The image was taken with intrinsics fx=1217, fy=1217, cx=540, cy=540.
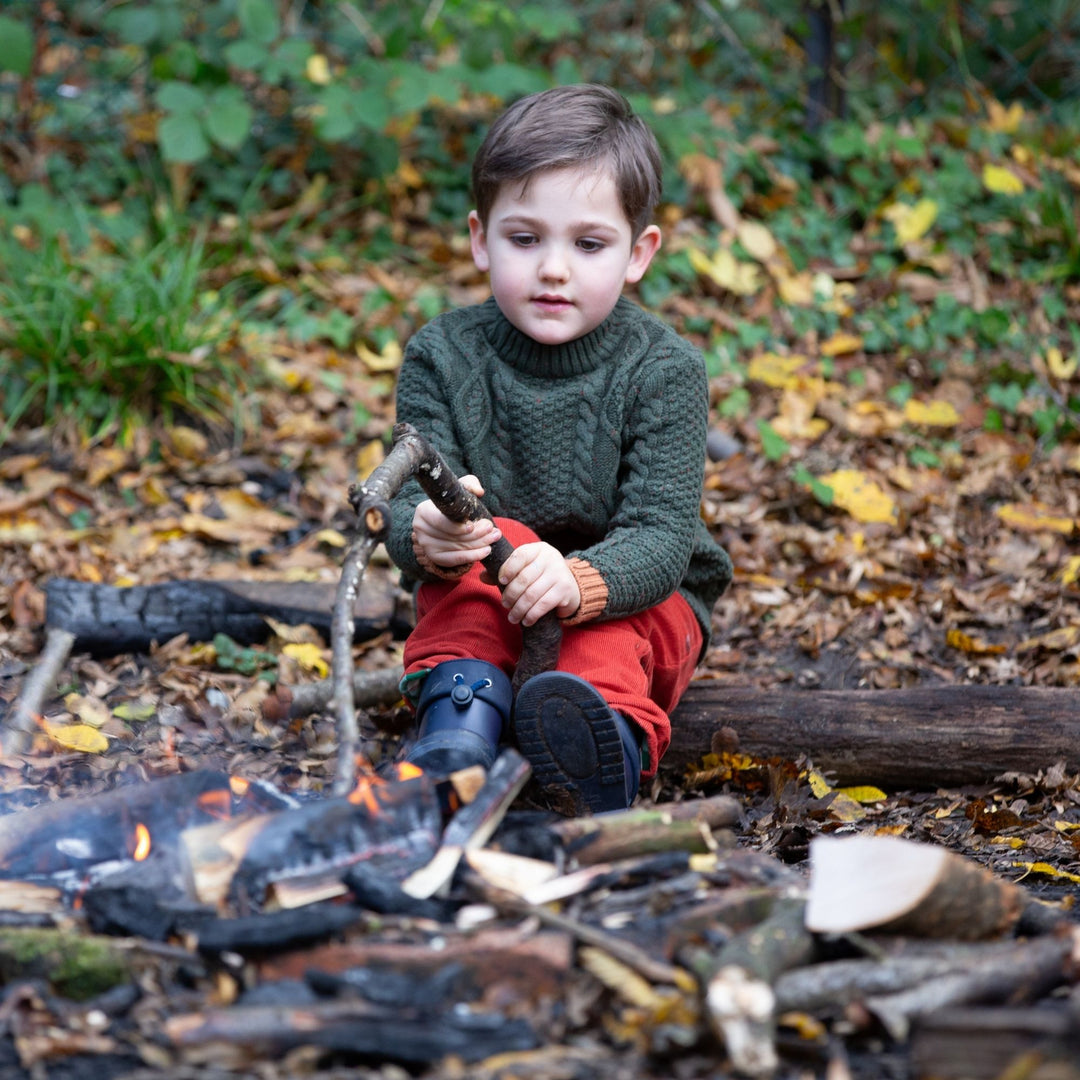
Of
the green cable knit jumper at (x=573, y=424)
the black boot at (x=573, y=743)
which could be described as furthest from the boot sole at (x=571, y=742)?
the green cable knit jumper at (x=573, y=424)

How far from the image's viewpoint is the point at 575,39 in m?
6.16

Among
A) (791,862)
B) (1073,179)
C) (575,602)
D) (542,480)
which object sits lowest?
(791,862)

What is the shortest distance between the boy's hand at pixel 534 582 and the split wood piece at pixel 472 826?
420mm

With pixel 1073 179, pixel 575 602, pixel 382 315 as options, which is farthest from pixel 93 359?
pixel 1073 179

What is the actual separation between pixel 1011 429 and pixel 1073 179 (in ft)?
5.03

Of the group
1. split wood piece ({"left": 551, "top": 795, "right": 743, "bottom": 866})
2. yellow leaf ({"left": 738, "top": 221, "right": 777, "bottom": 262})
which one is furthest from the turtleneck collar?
yellow leaf ({"left": 738, "top": 221, "right": 777, "bottom": 262})

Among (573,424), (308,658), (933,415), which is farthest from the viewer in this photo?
(933,415)

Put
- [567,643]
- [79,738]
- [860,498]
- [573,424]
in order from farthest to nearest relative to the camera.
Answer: [860,498]
[79,738]
[573,424]
[567,643]

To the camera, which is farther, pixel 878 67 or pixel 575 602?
pixel 878 67

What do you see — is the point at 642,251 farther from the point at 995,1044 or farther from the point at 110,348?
the point at 110,348

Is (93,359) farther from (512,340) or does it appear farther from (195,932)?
(195,932)

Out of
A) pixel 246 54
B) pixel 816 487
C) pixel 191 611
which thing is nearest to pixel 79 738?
pixel 191 611

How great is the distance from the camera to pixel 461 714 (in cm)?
241

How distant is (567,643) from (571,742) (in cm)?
28
